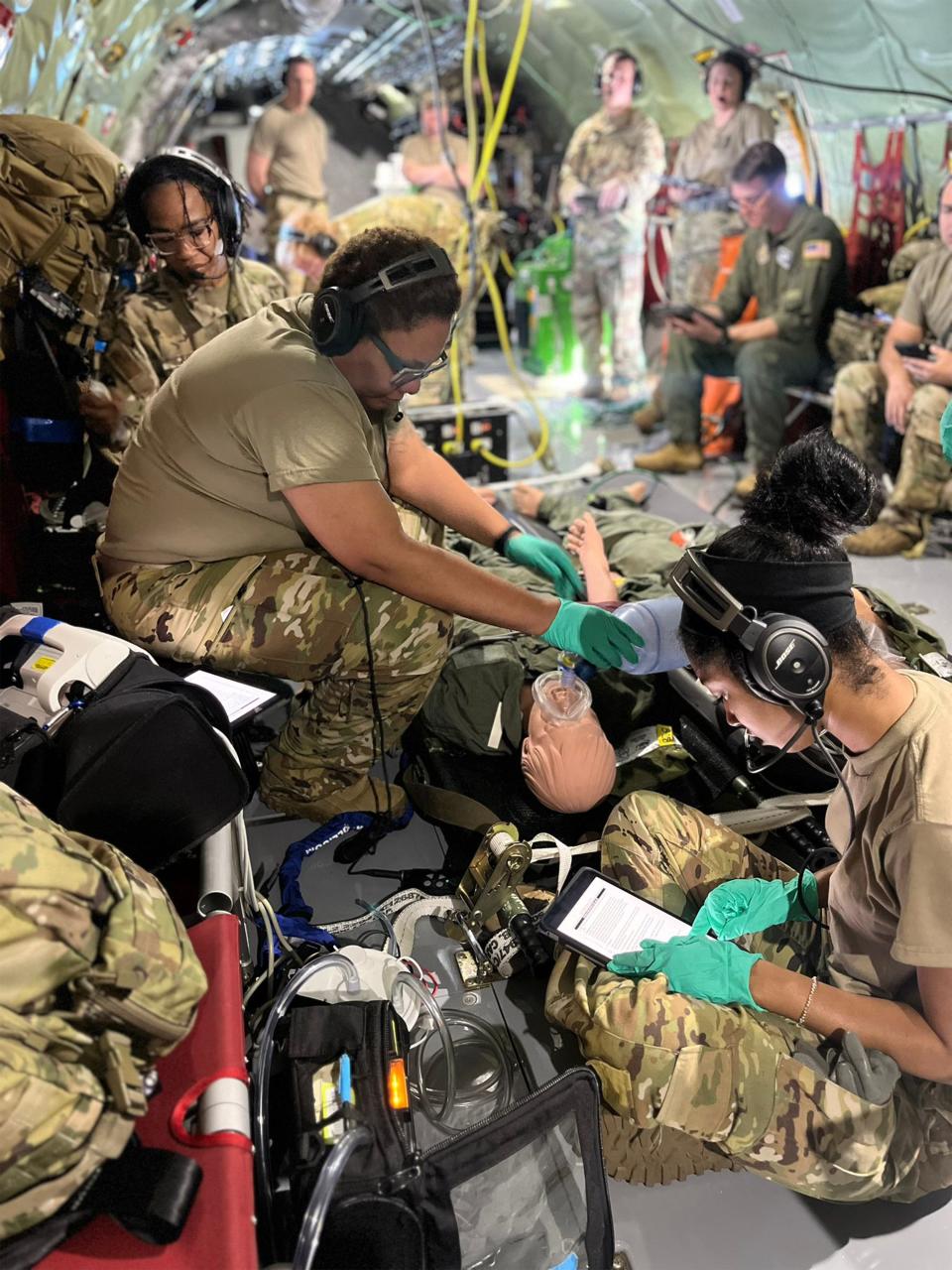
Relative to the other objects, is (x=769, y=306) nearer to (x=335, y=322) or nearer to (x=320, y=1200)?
(x=335, y=322)

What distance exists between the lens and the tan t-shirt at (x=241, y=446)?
6.88ft

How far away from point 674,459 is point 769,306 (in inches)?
37.6

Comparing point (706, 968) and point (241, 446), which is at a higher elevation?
point (241, 446)

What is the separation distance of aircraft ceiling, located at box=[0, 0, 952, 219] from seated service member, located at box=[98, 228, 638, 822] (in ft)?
A: 7.35

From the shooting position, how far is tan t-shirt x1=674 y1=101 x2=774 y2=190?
5.29 metres

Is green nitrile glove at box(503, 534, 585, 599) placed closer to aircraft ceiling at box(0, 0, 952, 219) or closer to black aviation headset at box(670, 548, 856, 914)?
black aviation headset at box(670, 548, 856, 914)

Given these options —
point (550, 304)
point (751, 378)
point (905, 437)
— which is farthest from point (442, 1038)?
point (550, 304)

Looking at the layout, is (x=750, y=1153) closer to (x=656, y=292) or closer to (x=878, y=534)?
(x=878, y=534)

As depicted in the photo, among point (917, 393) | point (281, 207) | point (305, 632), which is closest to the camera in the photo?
point (305, 632)

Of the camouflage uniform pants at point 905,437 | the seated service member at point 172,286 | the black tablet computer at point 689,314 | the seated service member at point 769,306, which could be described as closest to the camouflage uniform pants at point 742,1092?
the seated service member at point 172,286

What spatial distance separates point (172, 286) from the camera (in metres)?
3.36

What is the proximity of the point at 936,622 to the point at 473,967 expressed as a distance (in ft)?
8.25

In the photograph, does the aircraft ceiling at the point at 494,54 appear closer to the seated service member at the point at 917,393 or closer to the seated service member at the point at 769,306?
the seated service member at the point at 769,306

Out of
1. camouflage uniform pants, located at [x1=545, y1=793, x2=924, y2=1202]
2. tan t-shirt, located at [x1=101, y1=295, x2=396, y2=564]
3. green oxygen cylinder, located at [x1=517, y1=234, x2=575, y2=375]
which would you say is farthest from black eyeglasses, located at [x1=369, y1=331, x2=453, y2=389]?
green oxygen cylinder, located at [x1=517, y1=234, x2=575, y2=375]
